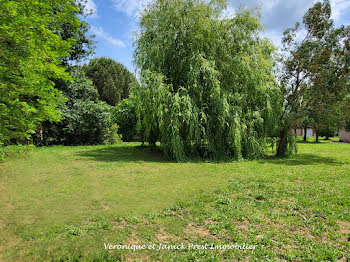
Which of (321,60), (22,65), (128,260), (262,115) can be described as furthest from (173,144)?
(321,60)

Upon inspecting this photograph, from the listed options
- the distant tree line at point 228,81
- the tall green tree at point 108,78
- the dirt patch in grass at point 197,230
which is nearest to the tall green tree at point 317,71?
the distant tree line at point 228,81

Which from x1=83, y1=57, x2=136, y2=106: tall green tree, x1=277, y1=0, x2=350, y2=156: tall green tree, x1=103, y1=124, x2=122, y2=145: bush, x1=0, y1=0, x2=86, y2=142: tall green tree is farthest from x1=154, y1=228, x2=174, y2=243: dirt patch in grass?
x1=83, y1=57, x2=136, y2=106: tall green tree

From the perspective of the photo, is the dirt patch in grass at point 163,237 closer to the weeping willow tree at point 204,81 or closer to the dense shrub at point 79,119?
the weeping willow tree at point 204,81

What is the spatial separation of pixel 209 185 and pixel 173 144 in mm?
3523

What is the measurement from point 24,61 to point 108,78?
24.4 meters

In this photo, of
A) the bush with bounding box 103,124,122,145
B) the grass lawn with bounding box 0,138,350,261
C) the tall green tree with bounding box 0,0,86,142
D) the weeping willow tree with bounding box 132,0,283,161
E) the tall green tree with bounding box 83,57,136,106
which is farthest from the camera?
the tall green tree with bounding box 83,57,136,106

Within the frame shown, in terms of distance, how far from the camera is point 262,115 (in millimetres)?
9797

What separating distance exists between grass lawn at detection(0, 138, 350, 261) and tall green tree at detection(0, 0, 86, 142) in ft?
5.18

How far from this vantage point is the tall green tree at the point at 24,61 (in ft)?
11.7

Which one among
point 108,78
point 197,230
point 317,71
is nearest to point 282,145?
point 317,71

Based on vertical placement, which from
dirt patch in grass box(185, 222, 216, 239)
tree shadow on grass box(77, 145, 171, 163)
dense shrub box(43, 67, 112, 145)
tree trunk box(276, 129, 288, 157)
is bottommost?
dirt patch in grass box(185, 222, 216, 239)

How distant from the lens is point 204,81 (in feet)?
30.5

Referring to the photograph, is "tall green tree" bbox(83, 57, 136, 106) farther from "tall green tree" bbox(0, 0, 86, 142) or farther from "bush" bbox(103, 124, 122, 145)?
"tall green tree" bbox(0, 0, 86, 142)

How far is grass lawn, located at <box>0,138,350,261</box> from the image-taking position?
8.37ft
